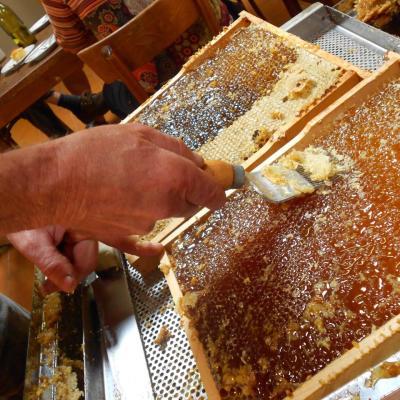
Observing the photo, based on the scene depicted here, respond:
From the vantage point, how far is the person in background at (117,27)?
312 centimetres

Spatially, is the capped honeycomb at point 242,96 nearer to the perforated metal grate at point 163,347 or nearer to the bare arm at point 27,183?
the perforated metal grate at point 163,347

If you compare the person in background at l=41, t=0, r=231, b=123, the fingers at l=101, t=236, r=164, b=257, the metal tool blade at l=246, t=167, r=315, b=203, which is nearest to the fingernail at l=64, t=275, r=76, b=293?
the fingers at l=101, t=236, r=164, b=257

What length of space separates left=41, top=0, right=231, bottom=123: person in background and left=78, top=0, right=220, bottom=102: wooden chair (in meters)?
0.29

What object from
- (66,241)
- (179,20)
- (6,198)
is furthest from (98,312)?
(179,20)

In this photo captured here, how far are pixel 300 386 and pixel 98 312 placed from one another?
1047mm

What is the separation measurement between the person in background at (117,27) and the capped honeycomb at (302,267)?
206cm

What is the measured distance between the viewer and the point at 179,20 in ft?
9.42

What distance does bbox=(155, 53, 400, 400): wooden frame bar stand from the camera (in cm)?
115

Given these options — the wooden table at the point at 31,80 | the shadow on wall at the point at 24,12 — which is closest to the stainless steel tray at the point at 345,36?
the wooden table at the point at 31,80

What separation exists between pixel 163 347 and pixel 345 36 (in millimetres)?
2106

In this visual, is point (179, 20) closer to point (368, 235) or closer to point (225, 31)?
point (225, 31)

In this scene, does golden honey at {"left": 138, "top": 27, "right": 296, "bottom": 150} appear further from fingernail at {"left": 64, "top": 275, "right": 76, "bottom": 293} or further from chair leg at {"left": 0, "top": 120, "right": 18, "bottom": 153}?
chair leg at {"left": 0, "top": 120, "right": 18, "bottom": 153}

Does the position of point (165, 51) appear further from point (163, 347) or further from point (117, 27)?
point (163, 347)

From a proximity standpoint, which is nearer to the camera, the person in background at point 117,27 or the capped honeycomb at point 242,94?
the capped honeycomb at point 242,94
